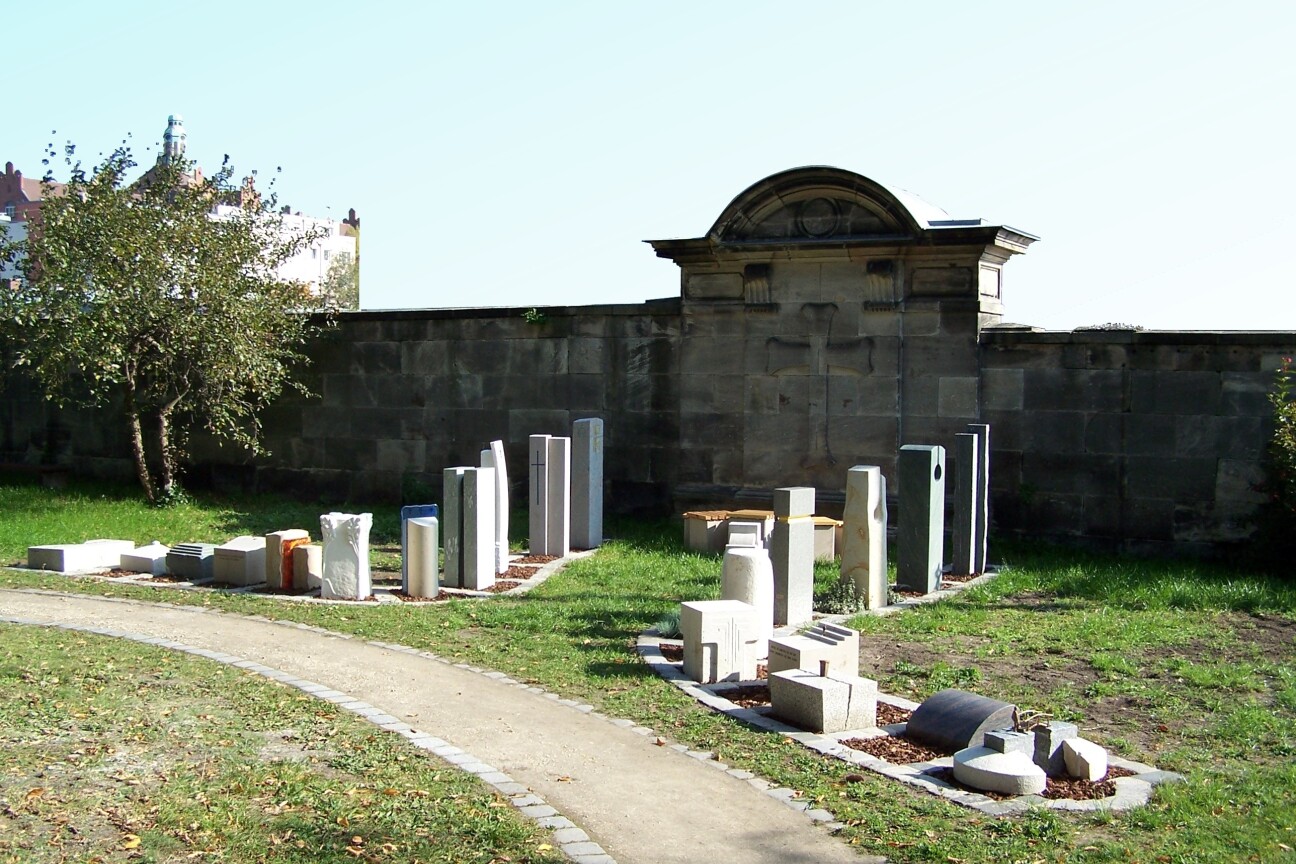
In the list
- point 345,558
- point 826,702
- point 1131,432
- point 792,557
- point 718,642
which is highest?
point 1131,432

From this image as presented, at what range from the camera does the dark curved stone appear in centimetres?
692

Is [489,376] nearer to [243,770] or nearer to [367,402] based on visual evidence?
[367,402]

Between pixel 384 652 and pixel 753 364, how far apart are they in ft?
22.1

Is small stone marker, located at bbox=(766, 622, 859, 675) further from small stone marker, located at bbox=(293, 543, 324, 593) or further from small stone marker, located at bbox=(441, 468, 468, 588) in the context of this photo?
small stone marker, located at bbox=(293, 543, 324, 593)

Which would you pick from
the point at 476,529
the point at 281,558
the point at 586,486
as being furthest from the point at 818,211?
the point at 281,558

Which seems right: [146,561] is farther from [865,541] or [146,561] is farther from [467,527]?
[865,541]

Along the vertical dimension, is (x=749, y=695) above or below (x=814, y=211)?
below

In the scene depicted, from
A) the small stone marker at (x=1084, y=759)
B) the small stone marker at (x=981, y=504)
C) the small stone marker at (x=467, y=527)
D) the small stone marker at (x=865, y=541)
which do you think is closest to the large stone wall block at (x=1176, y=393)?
the small stone marker at (x=981, y=504)

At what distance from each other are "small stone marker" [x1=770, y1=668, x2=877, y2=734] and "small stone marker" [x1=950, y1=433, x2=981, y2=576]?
16.8 ft

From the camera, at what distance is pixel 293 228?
715 inches

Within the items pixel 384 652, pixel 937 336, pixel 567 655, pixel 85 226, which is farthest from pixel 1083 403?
pixel 85 226

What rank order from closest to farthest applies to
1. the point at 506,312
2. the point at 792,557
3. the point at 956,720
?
the point at 956,720 < the point at 792,557 < the point at 506,312

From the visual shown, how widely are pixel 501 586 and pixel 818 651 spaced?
15.5 ft

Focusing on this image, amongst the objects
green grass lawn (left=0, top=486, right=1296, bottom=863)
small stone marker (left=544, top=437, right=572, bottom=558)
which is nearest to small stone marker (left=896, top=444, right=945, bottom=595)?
green grass lawn (left=0, top=486, right=1296, bottom=863)
